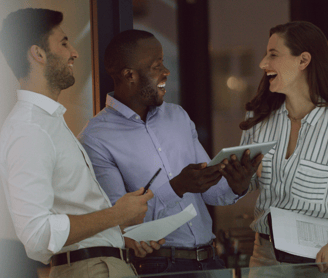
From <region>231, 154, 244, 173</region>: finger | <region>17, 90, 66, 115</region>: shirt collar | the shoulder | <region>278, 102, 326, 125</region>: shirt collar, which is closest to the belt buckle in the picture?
<region>231, 154, 244, 173</region>: finger

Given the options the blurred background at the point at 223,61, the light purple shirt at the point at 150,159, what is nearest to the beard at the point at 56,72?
the light purple shirt at the point at 150,159

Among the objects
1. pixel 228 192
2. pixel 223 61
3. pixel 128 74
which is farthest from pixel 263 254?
pixel 223 61

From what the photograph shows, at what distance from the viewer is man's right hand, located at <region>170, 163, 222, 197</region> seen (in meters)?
1.58

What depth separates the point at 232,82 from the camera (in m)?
3.72

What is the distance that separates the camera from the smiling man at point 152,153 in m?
1.77

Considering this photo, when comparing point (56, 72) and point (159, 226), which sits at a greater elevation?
point (56, 72)

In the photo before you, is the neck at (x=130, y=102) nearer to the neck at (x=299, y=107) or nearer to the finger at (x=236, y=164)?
the finger at (x=236, y=164)

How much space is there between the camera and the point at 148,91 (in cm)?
194

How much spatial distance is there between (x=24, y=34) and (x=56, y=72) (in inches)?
6.9

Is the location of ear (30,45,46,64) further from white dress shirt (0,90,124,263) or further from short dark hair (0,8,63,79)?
white dress shirt (0,90,124,263)

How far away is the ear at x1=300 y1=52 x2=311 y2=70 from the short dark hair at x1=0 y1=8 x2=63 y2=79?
1198 mm

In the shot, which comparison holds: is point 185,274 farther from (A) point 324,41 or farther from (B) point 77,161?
(A) point 324,41

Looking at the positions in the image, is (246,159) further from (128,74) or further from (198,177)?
(128,74)

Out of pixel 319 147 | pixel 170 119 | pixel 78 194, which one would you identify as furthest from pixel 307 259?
pixel 78 194
